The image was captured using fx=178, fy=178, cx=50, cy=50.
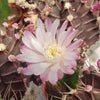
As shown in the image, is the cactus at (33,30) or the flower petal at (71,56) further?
the cactus at (33,30)

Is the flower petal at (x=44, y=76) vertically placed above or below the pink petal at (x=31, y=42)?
below

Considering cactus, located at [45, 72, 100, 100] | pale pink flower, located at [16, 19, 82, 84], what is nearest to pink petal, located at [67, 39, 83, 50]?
pale pink flower, located at [16, 19, 82, 84]

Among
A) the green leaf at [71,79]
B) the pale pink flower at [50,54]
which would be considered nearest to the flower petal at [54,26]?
the pale pink flower at [50,54]

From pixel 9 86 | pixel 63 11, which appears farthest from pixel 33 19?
pixel 9 86

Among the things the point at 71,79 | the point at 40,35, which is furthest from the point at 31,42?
the point at 71,79

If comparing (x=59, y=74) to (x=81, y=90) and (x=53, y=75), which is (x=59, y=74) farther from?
(x=81, y=90)

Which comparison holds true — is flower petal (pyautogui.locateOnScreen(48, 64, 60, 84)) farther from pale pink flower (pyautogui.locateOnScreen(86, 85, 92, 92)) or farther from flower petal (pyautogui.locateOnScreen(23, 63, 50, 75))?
pale pink flower (pyautogui.locateOnScreen(86, 85, 92, 92))

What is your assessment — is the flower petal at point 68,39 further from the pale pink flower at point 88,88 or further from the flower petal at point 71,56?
the pale pink flower at point 88,88

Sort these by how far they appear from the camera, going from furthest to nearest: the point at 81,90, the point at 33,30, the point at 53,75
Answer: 1. the point at 33,30
2. the point at 81,90
3. the point at 53,75
